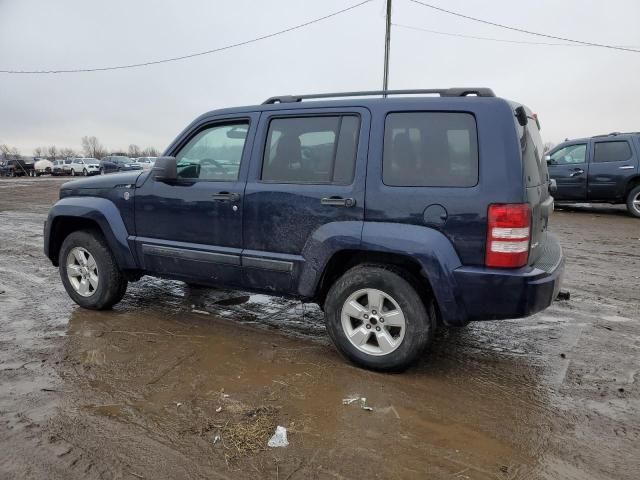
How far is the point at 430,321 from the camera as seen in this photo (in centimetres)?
342

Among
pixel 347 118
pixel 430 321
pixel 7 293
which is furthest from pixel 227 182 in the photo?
pixel 7 293

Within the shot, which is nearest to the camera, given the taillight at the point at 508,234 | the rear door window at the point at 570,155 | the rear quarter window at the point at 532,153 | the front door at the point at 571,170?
the taillight at the point at 508,234

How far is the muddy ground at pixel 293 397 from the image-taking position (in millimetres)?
2543

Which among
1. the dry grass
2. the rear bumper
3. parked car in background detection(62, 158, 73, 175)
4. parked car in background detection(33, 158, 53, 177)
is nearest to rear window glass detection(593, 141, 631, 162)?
the rear bumper

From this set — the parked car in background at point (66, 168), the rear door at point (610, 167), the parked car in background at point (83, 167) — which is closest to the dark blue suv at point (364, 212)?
the rear door at point (610, 167)

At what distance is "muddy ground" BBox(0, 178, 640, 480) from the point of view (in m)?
2.54

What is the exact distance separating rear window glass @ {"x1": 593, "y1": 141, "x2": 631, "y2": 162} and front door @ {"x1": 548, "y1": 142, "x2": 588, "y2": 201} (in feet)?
0.95

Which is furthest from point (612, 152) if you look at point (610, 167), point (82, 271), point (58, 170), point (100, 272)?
point (58, 170)

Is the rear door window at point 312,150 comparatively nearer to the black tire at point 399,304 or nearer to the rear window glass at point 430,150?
the rear window glass at point 430,150

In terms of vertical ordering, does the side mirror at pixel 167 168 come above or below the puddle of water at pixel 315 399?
above

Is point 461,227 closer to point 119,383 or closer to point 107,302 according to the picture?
point 119,383

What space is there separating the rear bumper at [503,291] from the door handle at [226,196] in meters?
1.84

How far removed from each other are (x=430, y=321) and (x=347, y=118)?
1.59 meters

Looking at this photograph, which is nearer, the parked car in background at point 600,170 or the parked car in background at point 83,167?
the parked car in background at point 600,170
